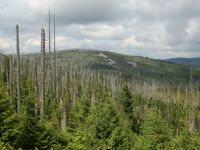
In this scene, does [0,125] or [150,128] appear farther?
[150,128]

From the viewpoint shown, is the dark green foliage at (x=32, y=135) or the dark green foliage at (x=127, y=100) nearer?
the dark green foliage at (x=32, y=135)

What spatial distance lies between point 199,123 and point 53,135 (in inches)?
3280

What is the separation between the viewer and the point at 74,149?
18.8 m

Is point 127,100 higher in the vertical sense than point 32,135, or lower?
lower

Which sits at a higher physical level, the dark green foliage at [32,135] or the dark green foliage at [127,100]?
the dark green foliage at [32,135]

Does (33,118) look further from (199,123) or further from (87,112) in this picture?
(199,123)

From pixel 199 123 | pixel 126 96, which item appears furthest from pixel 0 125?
pixel 199 123

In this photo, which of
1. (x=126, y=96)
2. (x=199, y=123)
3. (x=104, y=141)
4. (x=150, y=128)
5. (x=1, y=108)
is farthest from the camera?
(x=199, y=123)

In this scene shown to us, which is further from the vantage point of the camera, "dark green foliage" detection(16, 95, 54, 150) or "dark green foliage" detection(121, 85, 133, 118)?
"dark green foliage" detection(121, 85, 133, 118)

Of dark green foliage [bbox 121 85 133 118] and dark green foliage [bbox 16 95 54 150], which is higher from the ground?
dark green foliage [bbox 16 95 54 150]

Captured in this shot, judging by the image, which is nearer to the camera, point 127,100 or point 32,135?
point 32,135

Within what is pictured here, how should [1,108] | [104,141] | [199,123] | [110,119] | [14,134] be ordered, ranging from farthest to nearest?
[199,123]
[110,119]
[104,141]
[1,108]
[14,134]

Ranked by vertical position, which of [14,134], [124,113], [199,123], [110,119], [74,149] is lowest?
[199,123]

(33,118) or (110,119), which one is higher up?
(33,118)
